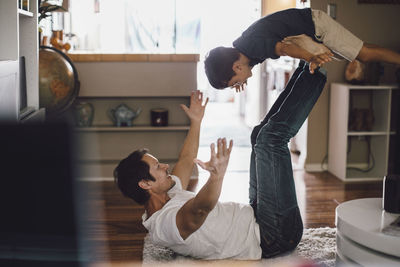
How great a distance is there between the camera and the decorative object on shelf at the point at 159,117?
4484mm

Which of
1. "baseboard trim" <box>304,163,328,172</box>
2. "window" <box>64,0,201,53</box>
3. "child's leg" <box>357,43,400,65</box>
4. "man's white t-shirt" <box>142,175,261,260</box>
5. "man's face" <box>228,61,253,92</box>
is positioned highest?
"window" <box>64,0,201,53</box>

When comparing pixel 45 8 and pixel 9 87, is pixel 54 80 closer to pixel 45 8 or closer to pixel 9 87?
pixel 45 8

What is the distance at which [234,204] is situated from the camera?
2.42 metres

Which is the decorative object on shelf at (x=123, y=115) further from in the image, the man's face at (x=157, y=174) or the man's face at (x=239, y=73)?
the man's face at (x=157, y=174)

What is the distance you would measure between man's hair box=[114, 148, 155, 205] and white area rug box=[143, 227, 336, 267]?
0.44 m

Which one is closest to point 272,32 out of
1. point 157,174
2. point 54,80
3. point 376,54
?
point 376,54

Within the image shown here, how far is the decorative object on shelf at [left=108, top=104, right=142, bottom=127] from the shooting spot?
4.48 metres

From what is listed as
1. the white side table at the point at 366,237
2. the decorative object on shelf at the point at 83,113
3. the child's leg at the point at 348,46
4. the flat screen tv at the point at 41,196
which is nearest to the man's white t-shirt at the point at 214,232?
the white side table at the point at 366,237

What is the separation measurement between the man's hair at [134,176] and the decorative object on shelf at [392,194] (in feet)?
3.12

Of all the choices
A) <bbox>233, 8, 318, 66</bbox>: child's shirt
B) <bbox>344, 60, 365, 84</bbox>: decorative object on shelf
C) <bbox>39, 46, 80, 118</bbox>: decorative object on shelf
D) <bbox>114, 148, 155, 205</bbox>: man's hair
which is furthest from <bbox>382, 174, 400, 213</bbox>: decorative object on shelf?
<bbox>39, 46, 80, 118</bbox>: decorative object on shelf

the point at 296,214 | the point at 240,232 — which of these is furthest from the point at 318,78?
the point at 240,232

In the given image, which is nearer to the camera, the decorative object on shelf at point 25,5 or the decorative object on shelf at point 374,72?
the decorative object on shelf at point 25,5

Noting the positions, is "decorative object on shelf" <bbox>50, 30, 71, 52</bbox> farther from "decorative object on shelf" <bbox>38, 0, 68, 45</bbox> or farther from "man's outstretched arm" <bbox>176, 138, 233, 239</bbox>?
"man's outstretched arm" <bbox>176, 138, 233, 239</bbox>

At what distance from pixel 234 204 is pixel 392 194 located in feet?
2.26
